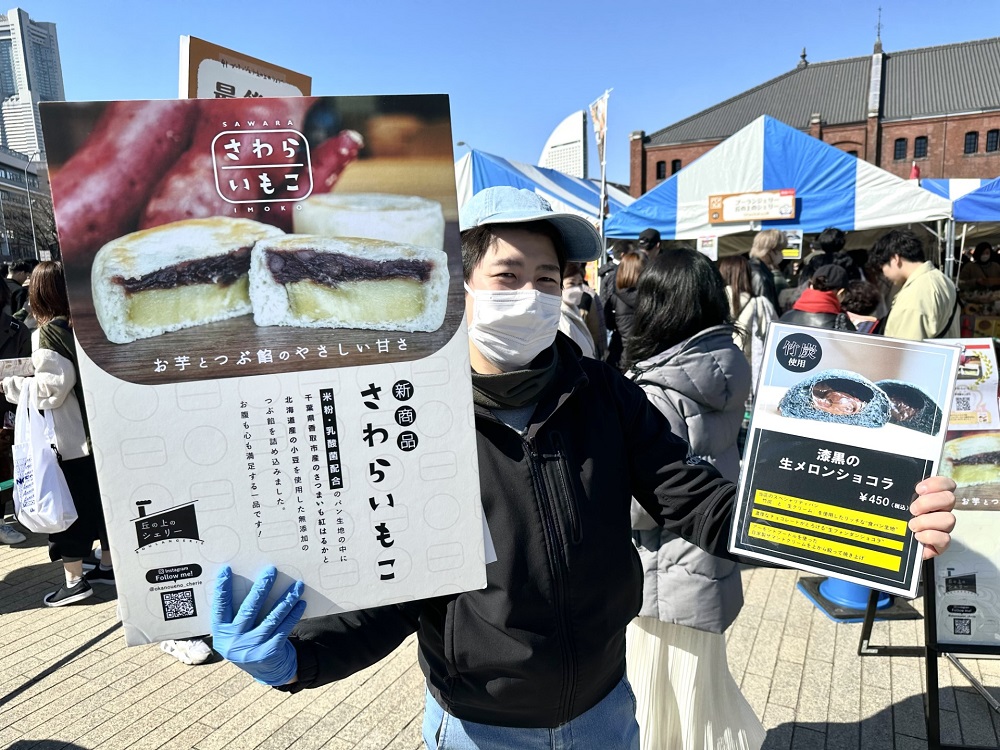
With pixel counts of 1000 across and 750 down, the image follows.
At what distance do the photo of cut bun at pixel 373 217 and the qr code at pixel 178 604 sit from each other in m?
0.54

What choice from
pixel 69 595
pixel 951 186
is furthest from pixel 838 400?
pixel 951 186

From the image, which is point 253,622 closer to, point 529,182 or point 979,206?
point 979,206

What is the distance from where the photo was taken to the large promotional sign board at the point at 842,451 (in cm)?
117

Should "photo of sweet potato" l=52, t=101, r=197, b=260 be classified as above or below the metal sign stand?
above

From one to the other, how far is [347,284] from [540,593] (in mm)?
721

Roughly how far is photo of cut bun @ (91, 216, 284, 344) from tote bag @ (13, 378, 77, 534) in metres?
3.68

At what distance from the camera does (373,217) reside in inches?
34.1

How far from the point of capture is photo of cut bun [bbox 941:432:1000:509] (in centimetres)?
248

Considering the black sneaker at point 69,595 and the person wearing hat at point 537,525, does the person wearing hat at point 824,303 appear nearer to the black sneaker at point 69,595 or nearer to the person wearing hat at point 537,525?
the person wearing hat at point 537,525

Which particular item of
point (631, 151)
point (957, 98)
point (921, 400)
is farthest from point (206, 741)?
point (957, 98)

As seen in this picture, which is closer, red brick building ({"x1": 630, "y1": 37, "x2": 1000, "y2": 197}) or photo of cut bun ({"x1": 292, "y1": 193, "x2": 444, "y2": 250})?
photo of cut bun ({"x1": 292, "y1": 193, "x2": 444, "y2": 250})

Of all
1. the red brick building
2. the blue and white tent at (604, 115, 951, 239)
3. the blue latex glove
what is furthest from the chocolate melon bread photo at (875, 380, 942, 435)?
the red brick building

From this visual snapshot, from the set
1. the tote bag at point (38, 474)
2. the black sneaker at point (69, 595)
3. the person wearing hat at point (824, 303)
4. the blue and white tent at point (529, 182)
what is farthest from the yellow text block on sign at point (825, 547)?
the blue and white tent at point (529, 182)

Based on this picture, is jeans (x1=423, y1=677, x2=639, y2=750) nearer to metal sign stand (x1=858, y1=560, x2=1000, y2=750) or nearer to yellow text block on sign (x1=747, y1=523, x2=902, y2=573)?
yellow text block on sign (x1=747, y1=523, x2=902, y2=573)
